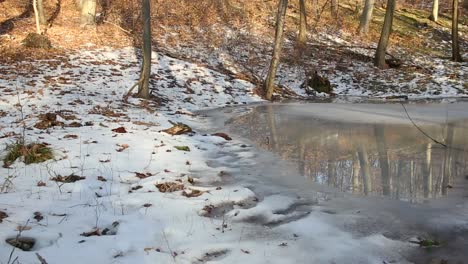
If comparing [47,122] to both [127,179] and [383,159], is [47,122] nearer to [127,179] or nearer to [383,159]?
[127,179]

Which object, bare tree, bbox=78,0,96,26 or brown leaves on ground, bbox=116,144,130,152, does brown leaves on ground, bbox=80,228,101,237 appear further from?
bare tree, bbox=78,0,96,26

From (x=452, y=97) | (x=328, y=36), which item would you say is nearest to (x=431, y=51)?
(x=328, y=36)

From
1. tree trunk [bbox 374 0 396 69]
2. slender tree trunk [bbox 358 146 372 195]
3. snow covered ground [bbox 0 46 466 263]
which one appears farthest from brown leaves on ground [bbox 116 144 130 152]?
tree trunk [bbox 374 0 396 69]

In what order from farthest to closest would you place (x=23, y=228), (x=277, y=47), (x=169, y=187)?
(x=277, y=47) < (x=169, y=187) < (x=23, y=228)

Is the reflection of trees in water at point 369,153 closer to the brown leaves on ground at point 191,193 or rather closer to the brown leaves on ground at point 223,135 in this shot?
the brown leaves on ground at point 223,135

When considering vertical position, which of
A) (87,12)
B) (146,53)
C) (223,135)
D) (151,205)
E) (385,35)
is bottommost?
(223,135)

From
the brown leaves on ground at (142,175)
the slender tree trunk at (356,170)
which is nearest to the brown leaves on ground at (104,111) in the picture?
A: the brown leaves on ground at (142,175)

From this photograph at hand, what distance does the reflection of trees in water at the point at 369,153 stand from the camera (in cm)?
580

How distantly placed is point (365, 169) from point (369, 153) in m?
0.98

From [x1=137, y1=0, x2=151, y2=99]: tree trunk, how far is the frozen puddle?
11.0 ft

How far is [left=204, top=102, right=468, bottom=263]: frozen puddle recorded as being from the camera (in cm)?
397

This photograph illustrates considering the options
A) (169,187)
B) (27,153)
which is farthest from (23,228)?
(27,153)

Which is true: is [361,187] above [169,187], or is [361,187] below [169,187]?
below

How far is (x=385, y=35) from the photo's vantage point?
20203 millimetres
